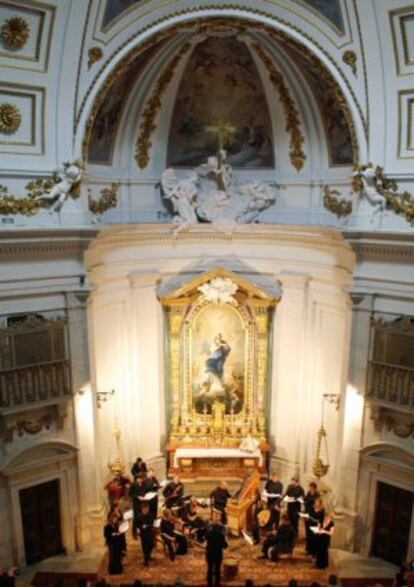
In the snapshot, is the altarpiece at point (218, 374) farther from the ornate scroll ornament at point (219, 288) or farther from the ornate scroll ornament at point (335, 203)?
the ornate scroll ornament at point (335, 203)

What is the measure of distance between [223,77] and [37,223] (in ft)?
20.3

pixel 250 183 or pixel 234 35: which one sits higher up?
pixel 234 35

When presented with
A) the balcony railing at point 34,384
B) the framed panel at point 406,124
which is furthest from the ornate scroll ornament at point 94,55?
the balcony railing at point 34,384

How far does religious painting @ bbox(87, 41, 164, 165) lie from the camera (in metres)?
13.1

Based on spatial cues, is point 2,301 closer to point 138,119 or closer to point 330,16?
point 138,119

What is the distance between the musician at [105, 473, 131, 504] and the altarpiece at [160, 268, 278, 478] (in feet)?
4.62

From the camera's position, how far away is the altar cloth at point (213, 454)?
50.0 ft

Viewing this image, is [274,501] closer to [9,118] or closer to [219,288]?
[219,288]

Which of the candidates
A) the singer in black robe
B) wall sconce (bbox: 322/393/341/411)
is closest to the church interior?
the singer in black robe

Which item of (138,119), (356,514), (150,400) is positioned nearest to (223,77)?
(138,119)

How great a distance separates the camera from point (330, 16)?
38.0 feet

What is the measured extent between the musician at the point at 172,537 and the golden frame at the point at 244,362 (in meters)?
3.12

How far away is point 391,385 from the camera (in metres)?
12.0

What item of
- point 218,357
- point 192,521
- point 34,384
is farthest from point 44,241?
point 192,521
